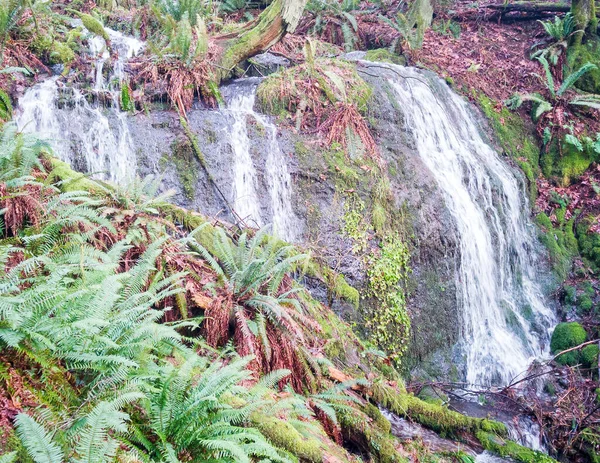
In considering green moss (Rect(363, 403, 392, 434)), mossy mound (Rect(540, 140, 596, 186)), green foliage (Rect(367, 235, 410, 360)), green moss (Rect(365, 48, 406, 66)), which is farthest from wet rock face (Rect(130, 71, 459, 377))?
mossy mound (Rect(540, 140, 596, 186))

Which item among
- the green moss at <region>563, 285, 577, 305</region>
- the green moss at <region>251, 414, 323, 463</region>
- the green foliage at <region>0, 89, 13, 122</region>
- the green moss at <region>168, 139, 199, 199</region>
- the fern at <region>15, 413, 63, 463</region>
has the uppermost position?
the green foliage at <region>0, 89, 13, 122</region>

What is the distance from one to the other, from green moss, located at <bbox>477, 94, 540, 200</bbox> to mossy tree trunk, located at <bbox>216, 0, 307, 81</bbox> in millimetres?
5007

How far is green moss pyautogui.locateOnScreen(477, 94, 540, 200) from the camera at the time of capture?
10102 mm

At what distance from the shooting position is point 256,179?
22.9 ft

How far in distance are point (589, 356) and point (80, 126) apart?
8849 mm

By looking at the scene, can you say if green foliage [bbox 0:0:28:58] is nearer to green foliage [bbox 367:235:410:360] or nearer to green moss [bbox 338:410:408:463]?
green foliage [bbox 367:235:410:360]

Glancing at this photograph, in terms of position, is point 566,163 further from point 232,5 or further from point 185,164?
point 232,5

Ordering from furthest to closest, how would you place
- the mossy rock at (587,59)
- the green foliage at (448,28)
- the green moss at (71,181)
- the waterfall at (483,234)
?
the green foliage at (448,28), the mossy rock at (587,59), the waterfall at (483,234), the green moss at (71,181)

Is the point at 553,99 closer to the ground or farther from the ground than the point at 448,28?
closer to the ground

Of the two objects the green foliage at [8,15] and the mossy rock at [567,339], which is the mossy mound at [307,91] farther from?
the mossy rock at [567,339]

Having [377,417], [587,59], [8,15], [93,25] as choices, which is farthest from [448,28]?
[377,417]

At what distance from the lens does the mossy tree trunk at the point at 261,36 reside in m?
8.39

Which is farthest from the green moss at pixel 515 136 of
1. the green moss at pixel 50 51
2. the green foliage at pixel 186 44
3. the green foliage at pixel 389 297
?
the green moss at pixel 50 51

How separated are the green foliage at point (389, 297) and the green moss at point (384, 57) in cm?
558
